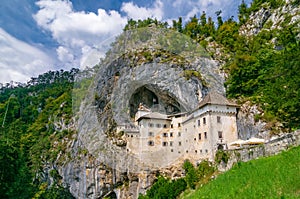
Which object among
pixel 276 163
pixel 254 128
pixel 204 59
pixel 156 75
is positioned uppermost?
pixel 204 59

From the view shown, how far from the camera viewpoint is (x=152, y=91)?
128ft

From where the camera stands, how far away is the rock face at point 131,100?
35688mm

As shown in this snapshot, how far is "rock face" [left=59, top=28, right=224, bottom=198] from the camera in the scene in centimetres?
3569

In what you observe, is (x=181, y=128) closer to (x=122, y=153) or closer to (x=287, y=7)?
(x=122, y=153)

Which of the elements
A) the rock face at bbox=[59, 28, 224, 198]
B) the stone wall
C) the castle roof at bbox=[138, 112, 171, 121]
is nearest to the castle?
the castle roof at bbox=[138, 112, 171, 121]

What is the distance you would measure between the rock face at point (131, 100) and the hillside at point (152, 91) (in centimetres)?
14

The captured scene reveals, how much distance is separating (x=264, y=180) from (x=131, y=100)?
2968cm

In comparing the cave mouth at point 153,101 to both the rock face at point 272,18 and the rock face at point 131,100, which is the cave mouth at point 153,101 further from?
the rock face at point 272,18

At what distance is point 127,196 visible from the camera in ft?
120

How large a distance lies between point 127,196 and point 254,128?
63.5ft

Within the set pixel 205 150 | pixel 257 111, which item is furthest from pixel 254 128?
pixel 205 150

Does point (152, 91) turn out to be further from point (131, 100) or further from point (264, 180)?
point (264, 180)

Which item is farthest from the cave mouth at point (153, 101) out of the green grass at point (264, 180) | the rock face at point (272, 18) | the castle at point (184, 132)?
the green grass at point (264, 180)

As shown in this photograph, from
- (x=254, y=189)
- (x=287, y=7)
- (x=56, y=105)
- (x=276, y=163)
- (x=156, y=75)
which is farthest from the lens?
(x=56, y=105)
